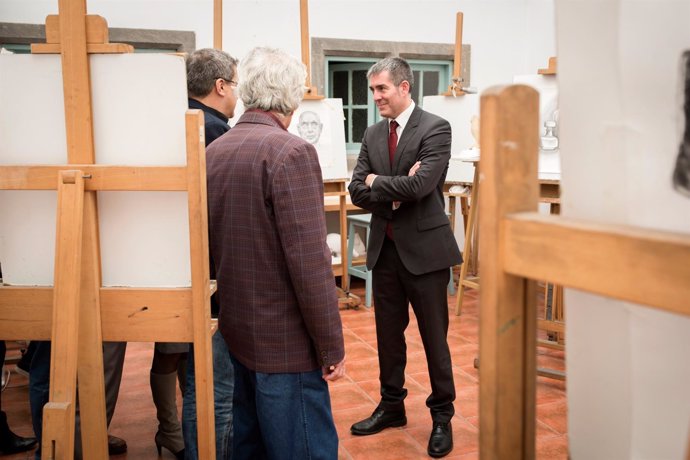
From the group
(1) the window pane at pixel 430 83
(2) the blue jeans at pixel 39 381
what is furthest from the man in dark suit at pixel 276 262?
(1) the window pane at pixel 430 83

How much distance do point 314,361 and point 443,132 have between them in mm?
1285

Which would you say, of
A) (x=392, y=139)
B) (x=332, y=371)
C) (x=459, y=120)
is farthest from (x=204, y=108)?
(x=459, y=120)

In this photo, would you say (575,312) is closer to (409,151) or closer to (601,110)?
(601,110)

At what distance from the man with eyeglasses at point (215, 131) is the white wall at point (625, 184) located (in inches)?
58.5

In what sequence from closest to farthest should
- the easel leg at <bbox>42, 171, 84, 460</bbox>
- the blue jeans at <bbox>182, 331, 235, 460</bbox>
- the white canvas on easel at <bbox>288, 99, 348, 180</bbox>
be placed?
the easel leg at <bbox>42, 171, 84, 460</bbox> → the blue jeans at <bbox>182, 331, 235, 460</bbox> → the white canvas on easel at <bbox>288, 99, 348, 180</bbox>

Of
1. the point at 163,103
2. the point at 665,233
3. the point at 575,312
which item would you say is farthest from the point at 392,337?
the point at 665,233

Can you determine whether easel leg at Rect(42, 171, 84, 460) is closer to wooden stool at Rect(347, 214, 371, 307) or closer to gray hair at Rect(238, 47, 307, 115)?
gray hair at Rect(238, 47, 307, 115)

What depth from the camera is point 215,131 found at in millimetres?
2436

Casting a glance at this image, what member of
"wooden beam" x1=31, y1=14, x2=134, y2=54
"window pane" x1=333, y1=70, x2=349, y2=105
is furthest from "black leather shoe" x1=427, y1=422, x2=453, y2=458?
"window pane" x1=333, y1=70, x2=349, y2=105

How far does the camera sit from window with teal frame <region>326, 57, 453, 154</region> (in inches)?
244

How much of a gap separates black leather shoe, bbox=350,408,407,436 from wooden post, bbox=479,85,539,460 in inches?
85.5

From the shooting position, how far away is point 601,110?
0.80m

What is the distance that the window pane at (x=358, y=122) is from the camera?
20.7ft

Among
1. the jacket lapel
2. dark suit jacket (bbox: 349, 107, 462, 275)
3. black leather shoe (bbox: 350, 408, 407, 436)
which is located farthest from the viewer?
black leather shoe (bbox: 350, 408, 407, 436)
